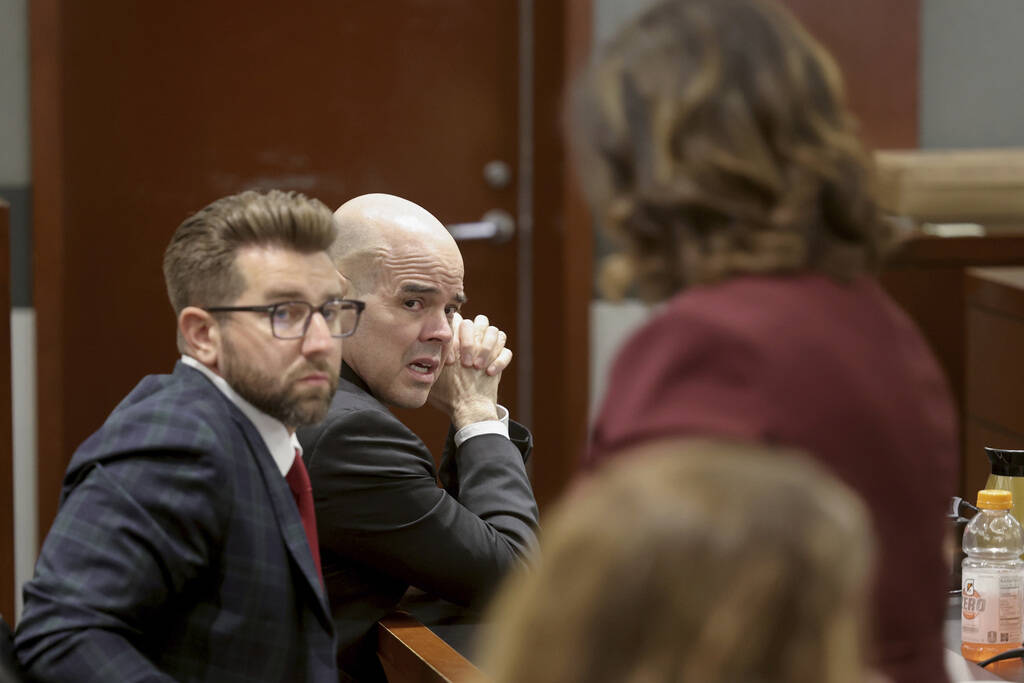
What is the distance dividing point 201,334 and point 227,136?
7.29ft

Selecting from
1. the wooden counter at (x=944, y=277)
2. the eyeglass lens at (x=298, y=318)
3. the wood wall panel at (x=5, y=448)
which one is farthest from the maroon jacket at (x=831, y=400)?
the wooden counter at (x=944, y=277)

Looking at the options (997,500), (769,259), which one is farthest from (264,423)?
(997,500)

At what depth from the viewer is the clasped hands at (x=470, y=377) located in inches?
82.5

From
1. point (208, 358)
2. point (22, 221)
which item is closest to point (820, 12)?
point (22, 221)

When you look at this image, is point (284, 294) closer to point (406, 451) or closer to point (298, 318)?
Result: point (298, 318)

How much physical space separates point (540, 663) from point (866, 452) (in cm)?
32

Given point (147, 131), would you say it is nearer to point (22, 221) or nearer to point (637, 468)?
point (22, 221)

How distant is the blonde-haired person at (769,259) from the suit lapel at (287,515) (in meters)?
0.64

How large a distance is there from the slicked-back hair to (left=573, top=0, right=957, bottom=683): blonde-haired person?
2.20 feet

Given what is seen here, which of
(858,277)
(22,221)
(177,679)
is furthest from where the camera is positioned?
(22,221)

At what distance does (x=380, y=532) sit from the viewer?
1863 millimetres

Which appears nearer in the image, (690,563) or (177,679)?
(690,563)

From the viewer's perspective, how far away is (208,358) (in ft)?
5.37

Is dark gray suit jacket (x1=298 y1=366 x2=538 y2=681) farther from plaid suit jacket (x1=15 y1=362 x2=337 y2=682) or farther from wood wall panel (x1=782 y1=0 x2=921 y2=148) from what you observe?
wood wall panel (x1=782 y1=0 x2=921 y2=148)
